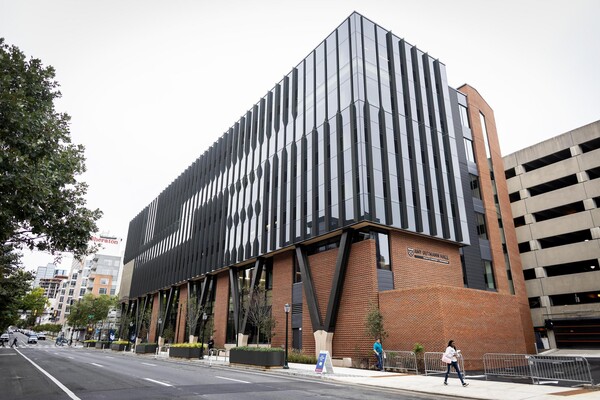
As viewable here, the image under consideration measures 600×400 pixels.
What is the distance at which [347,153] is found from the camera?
29531 millimetres

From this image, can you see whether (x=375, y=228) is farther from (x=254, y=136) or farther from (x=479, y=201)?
(x=254, y=136)

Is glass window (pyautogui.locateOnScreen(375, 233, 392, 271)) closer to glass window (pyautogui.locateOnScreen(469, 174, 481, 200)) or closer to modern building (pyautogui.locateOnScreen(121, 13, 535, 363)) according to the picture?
modern building (pyautogui.locateOnScreen(121, 13, 535, 363))

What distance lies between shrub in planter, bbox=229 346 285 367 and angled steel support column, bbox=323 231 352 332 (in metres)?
4.80

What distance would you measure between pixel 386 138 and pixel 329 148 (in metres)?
4.69

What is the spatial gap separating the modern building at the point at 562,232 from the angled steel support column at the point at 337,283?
29515 mm

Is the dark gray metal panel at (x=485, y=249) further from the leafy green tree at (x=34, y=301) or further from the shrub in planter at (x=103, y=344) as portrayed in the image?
the shrub in planter at (x=103, y=344)

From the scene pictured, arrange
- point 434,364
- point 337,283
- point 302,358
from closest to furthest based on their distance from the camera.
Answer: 1. point 434,364
2. point 337,283
3. point 302,358

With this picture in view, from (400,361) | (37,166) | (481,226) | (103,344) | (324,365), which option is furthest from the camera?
→ (103,344)

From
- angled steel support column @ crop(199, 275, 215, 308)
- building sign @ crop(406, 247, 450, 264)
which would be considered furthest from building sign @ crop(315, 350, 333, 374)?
angled steel support column @ crop(199, 275, 215, 308)

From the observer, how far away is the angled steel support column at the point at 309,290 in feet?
94.7

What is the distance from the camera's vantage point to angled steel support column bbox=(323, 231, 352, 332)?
27.8 m

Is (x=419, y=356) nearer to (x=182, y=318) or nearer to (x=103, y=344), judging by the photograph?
(x=182, y=318)

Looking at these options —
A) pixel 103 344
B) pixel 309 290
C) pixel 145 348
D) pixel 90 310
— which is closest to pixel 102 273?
pixel 90 310

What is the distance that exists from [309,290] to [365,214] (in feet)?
27.0
